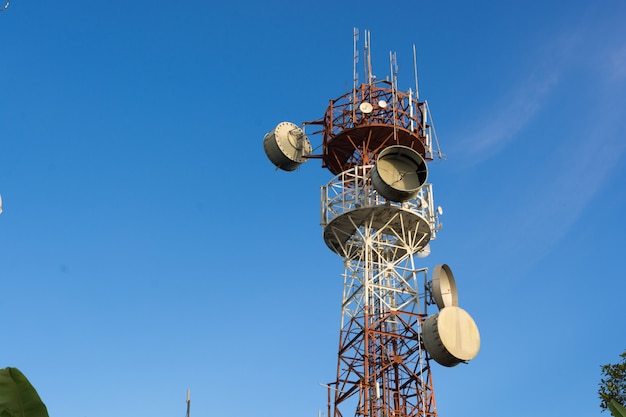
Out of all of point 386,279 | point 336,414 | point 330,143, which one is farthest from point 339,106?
point 336,414

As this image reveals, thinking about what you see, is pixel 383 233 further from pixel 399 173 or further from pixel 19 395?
pixel 19 395

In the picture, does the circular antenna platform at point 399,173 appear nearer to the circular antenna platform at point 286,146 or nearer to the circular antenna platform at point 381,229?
the circular antenna platform at point 381,229

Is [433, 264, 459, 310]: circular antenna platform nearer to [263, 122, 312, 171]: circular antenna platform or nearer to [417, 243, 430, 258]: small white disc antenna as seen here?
[417, 243, 430, 258]: small white disc antenna

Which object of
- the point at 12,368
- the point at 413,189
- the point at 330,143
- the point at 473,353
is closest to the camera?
the point at 12,368

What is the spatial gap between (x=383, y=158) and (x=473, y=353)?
31.2 feet

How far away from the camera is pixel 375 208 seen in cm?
3816

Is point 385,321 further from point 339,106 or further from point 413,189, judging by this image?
point 339,106

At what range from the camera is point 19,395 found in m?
8.05

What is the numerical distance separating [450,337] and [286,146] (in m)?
14.6

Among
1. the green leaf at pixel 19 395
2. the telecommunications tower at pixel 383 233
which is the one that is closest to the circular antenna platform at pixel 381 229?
the telecommunications tower at pixel 383 233

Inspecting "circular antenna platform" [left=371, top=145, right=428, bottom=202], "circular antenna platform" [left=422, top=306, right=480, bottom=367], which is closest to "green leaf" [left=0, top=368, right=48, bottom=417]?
"circular antenna platform" [left=422, top=306, right=480, bottom=367]

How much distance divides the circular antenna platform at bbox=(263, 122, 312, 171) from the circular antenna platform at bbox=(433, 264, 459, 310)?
10.5m

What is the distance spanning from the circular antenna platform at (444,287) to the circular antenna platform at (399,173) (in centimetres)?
372

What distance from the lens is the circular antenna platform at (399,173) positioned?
35688 mm
